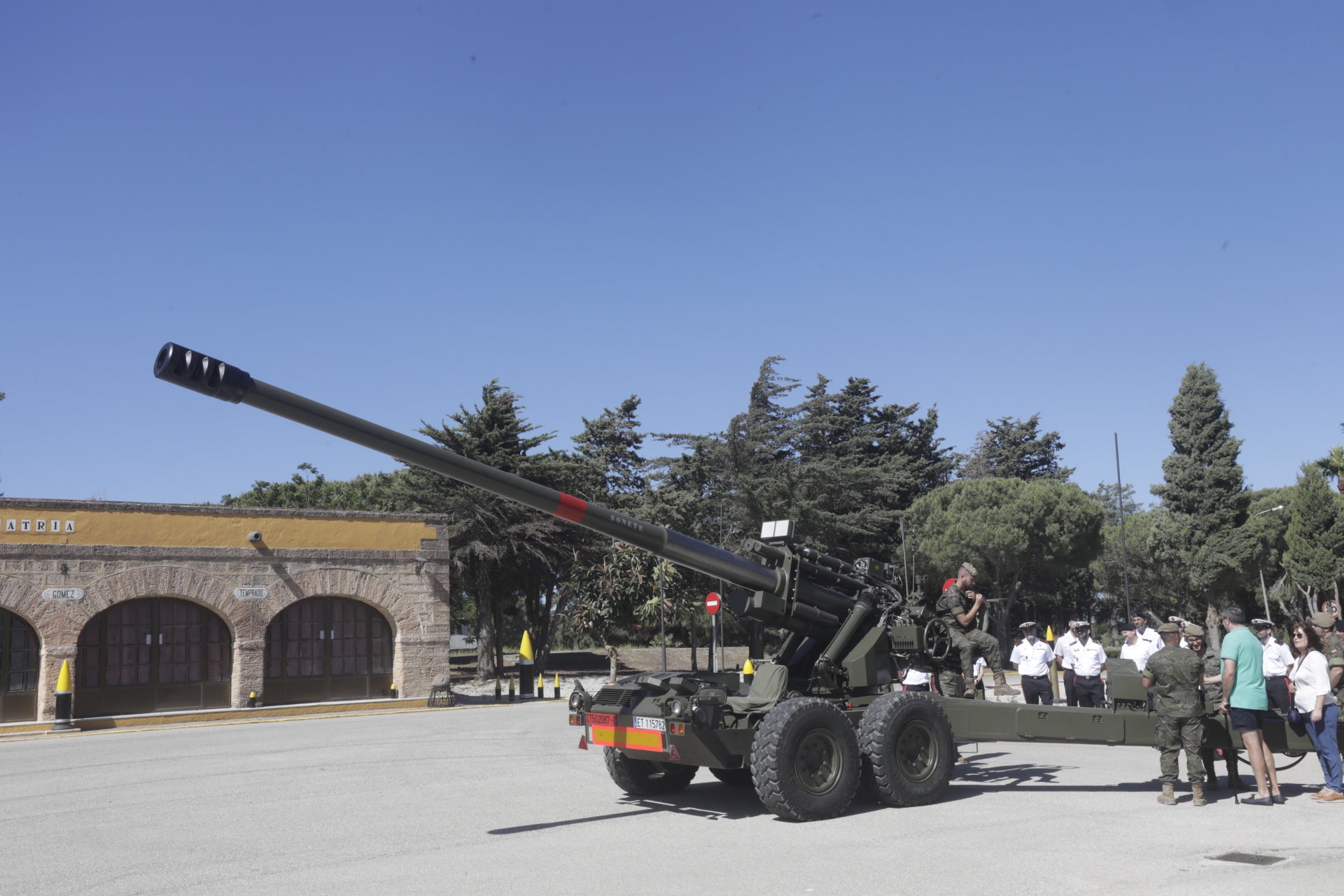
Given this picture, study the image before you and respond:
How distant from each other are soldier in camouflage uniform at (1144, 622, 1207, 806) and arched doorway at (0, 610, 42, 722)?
64.1 feet

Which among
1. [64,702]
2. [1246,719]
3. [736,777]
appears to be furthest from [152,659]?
[1246,719]

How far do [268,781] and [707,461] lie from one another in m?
26.4

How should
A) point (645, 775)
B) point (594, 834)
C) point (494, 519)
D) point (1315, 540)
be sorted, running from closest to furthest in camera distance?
point (594, 834)
point (645, 775)
point (494, 519)
point (1315, 540)

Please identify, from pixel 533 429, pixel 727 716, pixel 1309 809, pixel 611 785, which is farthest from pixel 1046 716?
pixel 533 429

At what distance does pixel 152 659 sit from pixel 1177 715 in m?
19.4

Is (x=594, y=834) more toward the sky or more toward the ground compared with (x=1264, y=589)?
more toward the ground

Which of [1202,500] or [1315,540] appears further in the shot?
[1202,500]

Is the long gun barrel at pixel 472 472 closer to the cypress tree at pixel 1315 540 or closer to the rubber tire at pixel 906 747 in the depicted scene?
the rubber tire at pixel 906 747

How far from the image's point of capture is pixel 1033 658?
14234mm

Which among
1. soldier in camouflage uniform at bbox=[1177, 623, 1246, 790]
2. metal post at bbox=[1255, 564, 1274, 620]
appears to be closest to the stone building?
soldier in camouflage uniform at bbox=[1177, 623, 1246, 790]

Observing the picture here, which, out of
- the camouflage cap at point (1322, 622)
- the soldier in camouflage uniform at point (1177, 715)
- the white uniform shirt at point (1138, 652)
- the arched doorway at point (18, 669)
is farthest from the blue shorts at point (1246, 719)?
the arched doorway at point (18, 669)

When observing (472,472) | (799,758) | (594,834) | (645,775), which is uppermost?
(472,472)

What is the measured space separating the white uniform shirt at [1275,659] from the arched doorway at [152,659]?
1892 cm

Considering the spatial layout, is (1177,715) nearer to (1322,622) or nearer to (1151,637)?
(1322,622)
